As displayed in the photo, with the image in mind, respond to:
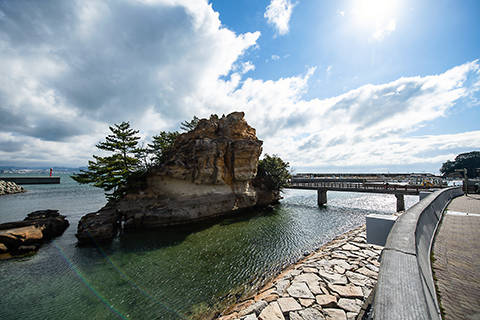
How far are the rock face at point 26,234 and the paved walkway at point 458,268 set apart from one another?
2114 centimetres

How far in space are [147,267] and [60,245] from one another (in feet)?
29.8

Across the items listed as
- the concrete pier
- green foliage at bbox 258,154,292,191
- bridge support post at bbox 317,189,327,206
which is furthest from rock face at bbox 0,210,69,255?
the concrete pier

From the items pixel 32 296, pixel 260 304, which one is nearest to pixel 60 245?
pixel 32 296

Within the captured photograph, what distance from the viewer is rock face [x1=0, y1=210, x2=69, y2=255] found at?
1264 cm

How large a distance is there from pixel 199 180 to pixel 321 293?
686 inches

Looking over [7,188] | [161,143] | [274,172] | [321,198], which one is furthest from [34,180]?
[321,198]

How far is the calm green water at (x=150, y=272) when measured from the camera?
749 cm

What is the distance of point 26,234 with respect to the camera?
13719mm

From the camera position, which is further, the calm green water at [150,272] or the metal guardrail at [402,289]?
the calm green water at [150,272]

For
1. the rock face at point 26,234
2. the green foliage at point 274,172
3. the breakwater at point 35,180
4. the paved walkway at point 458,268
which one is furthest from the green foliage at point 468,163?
the breakwater at point 35,180

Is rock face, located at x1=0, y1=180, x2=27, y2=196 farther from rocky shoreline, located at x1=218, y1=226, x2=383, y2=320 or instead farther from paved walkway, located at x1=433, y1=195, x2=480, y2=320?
paved walkway, located at x1=433, y1=195, x2=480, y2=320

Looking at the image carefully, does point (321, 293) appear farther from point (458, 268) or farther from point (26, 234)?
point (26, 234)

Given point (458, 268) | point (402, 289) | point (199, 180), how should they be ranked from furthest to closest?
point (199, 180) < point (458, 268) < point (402, 289)

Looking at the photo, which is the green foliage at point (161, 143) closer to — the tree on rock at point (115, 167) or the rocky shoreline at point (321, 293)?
the tree on rock at point (115, 167)
